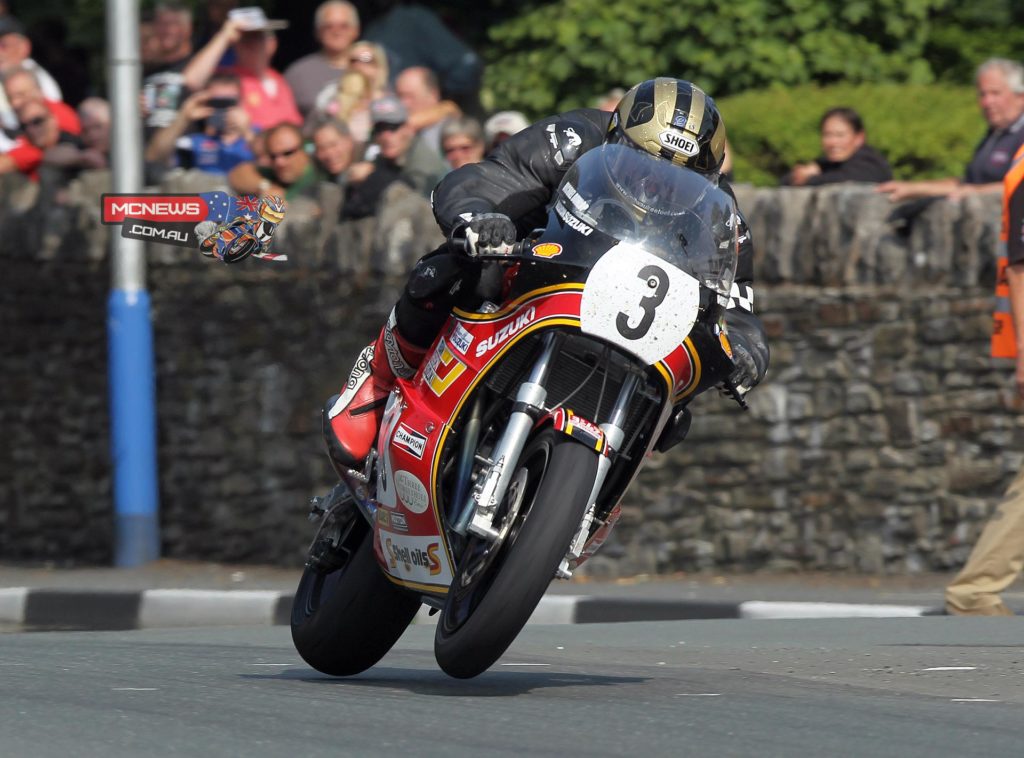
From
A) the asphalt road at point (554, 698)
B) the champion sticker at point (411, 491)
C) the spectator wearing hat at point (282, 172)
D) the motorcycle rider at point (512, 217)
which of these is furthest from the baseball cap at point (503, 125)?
the champion sticker at point (411, 491)

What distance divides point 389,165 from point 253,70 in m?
1.67

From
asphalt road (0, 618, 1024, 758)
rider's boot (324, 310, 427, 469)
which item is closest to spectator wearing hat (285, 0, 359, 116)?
asphalt road (0, 618, 1024, 758)

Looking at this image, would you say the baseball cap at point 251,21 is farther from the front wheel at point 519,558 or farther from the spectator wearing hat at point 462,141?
the front wheel at point 519,558

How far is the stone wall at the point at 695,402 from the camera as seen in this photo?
34.7ft

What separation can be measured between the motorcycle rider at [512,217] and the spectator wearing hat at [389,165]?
4.96 m

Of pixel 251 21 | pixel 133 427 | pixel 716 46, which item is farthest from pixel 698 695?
pixel 716 46

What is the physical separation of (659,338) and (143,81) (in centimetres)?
791

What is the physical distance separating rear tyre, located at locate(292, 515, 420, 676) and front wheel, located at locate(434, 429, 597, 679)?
2.65 feet

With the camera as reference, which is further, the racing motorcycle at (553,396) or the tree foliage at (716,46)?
the tree foliage at (716,46)

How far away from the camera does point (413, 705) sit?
568 cm

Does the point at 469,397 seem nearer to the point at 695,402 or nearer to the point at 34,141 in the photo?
the point at 695,402

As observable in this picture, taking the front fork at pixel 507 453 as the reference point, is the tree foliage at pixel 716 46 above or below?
above

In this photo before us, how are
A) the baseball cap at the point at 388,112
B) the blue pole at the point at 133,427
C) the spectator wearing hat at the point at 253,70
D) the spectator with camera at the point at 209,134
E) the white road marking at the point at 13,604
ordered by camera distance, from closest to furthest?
the white road marking at the point at 13,604 < the baseball cap at the point at 388,112 < the blue pole at the point at 133,427 < the spectator with camera at the point at 209,134 < the spectator wearing hat at the point at 253,70

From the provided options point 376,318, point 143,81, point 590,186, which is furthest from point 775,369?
point 590,186
